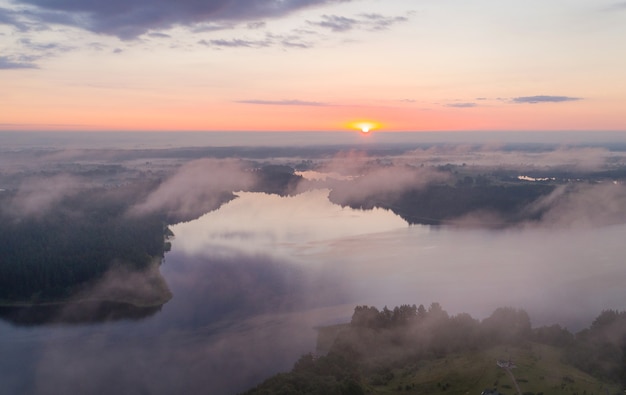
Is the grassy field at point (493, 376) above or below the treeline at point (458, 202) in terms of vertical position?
below

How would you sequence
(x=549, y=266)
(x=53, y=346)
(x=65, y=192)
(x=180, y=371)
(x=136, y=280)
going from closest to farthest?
(x=180, y=371), (x=53, y=346), (x=136, y=280), (x=549, y=266), (x=65, y=192)

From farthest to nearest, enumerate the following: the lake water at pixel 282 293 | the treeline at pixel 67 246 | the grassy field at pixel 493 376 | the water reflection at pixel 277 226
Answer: the water reflection at pixel 277 226 < the treeline at pixel 67 246 < the lake water at pixel 282 293 < the grassy field at pixel 493 376

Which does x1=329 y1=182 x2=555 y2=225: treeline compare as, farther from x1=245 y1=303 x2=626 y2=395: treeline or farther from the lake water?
x1=245 y1=303 x2=626 y2=395: treeline

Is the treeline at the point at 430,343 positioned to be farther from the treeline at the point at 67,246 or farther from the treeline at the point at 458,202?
the treeline at the point at 458,202

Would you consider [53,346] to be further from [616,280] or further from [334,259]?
[616,280]

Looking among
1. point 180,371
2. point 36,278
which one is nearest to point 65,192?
point 36,278

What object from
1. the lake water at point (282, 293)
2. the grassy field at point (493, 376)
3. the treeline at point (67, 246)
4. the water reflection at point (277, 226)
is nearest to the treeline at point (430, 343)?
the grassy field at point (493, 376)
